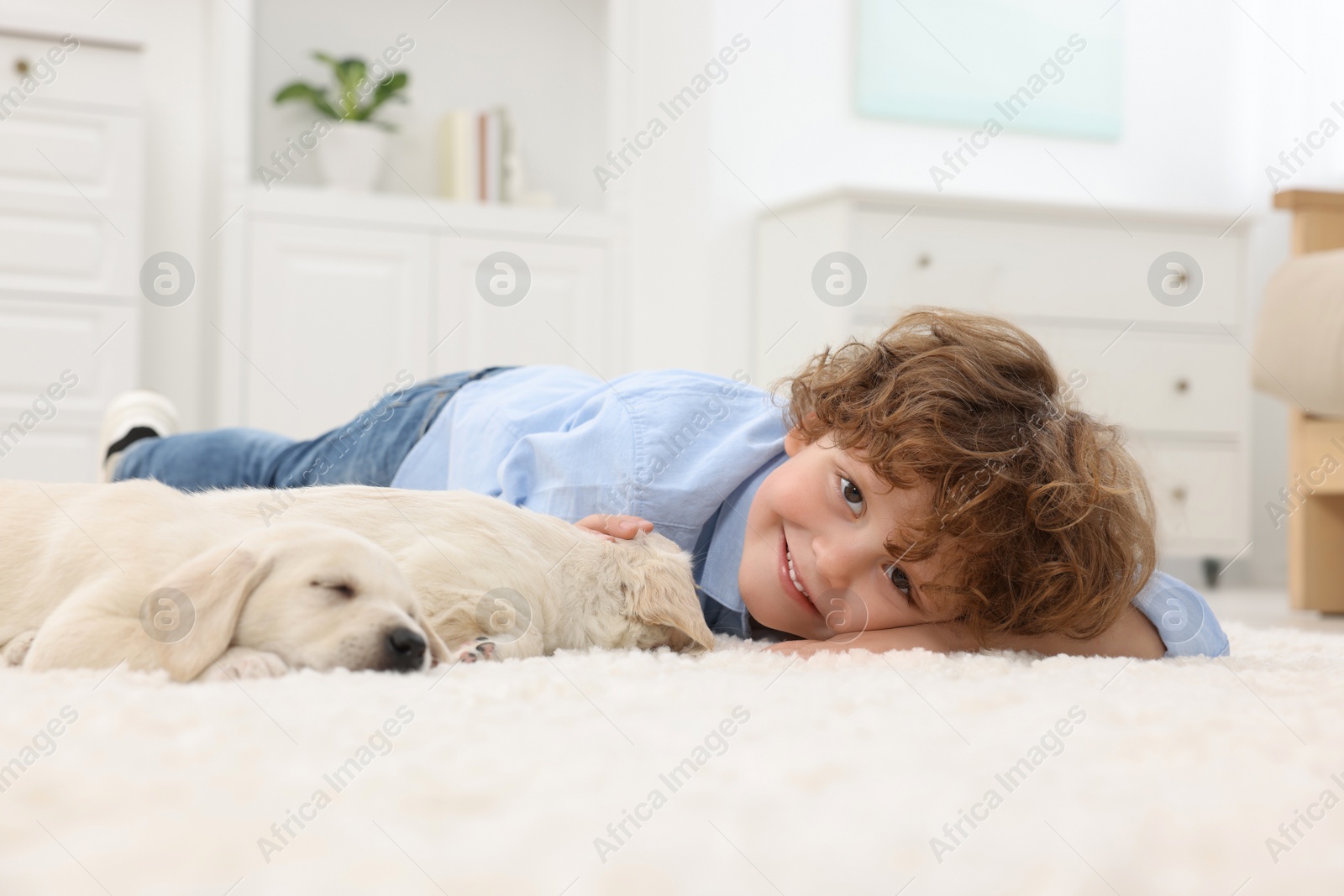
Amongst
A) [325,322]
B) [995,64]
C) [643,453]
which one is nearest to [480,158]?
[325,322]

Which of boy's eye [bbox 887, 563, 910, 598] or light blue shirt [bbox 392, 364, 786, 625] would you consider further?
light blue shirt [bbox 392, 364, 786, 625]

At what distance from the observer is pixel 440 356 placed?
356 cm

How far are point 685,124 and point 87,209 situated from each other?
173cm

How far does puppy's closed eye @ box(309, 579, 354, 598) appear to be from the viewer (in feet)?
2.37

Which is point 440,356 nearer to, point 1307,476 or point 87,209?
point 87,209

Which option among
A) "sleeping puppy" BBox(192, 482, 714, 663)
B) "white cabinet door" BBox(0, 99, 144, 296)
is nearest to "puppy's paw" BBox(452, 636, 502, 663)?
"sleeping puppy" BBox(192, 482, 714, 663)

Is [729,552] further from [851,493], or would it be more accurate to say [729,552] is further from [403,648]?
[403,648]

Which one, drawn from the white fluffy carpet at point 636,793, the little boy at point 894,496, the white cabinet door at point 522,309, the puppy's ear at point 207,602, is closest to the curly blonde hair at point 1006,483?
the little boy at point 894,496

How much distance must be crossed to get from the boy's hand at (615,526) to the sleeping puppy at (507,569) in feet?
0.04

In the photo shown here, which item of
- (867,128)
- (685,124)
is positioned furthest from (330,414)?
(867,128)

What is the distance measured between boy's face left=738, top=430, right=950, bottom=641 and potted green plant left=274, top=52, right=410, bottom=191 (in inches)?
108

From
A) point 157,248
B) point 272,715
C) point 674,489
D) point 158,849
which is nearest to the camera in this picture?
point 158,849

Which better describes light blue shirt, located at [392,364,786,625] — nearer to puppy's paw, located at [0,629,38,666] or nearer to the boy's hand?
the boy's hand

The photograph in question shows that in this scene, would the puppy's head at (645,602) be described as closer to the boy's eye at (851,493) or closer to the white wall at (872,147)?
the boy's eye at (851,493)
